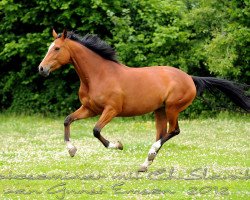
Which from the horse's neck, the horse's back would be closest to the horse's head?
the horse's neck

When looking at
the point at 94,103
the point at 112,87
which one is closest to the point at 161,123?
the point at 112,87

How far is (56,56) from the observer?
13000 millimetres

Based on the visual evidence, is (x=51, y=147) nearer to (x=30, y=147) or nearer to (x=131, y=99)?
(x=30, y=147)

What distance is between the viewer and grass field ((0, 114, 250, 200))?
10.7 meters

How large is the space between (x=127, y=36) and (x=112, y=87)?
13.3m

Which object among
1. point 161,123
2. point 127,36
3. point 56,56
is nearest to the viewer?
point 56,56

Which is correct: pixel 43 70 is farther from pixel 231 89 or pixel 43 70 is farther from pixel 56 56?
pixel 231 89

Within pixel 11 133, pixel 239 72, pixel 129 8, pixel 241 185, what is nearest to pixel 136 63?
pixel 129 8

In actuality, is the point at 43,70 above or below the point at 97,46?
below

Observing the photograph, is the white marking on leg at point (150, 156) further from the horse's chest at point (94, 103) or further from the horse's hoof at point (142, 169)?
the horse's chest at point (94, 103)

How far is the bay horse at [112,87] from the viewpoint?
12906 millimetres

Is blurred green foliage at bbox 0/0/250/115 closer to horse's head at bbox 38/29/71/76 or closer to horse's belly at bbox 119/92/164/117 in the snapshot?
horse's belly at bbox 119/92/164/117

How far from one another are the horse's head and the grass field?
76.1 inches

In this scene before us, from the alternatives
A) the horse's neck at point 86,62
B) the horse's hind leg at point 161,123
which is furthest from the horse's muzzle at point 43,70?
the horse's hind leg at point 161,123
